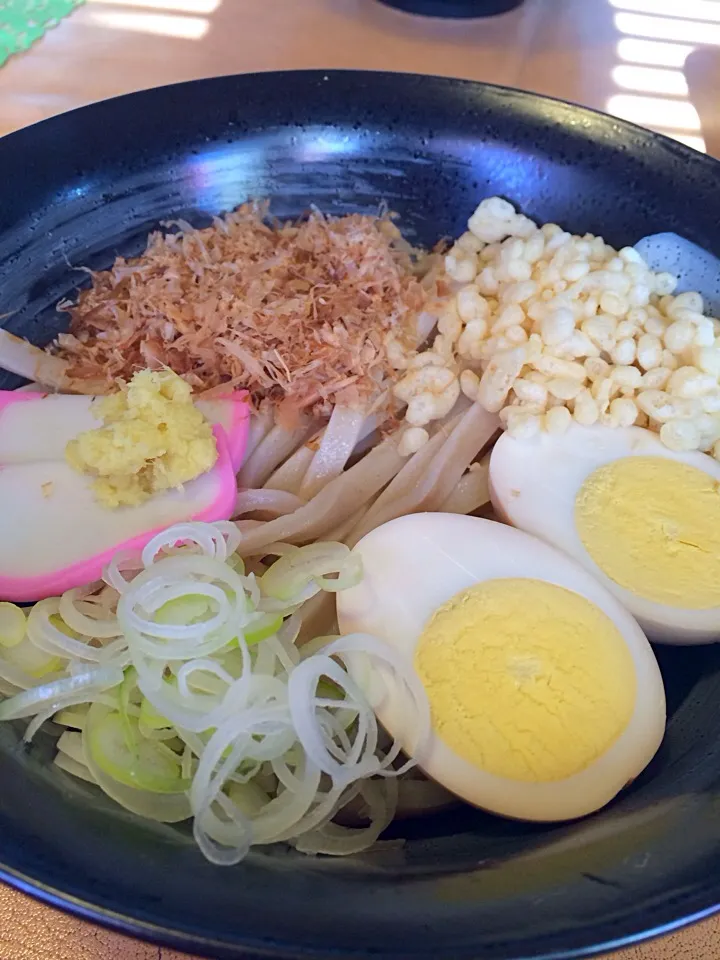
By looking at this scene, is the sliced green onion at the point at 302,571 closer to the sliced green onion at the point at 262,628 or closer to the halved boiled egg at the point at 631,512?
the sliced green onion at the point at 262,628

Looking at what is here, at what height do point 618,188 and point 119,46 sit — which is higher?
point 119,46

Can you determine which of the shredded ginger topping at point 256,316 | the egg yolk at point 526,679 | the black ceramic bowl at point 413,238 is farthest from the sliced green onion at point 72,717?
Answer: the shredded ginger topping at point 256,316

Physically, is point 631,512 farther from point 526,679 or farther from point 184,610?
point 184,610

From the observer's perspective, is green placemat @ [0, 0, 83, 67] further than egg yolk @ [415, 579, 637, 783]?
Yes

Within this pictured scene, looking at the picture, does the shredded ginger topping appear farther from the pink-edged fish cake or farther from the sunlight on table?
the sunlight on table

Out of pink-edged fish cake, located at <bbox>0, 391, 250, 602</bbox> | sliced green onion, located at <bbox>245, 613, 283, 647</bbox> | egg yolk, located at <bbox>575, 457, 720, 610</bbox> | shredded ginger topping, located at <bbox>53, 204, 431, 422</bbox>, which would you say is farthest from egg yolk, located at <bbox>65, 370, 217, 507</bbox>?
egg yolk, located at <bbox>575, 457, 720, 610</bbox>

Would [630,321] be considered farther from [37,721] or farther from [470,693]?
[37,721]

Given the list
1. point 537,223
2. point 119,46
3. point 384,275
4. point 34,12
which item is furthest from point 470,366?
point 34,12
